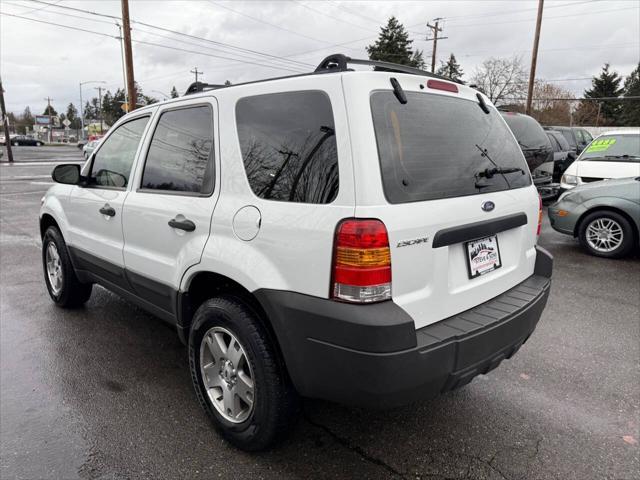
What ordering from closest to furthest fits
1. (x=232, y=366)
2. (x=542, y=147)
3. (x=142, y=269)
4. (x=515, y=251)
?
(x=232, y=366)
(x=515, y=251)
(x=142, y=269)
(x=542, y=147)

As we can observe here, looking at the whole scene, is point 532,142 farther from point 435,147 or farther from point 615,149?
point 435,147

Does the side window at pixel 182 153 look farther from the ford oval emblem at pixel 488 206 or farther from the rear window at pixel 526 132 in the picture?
the rear window at pixel 526 132

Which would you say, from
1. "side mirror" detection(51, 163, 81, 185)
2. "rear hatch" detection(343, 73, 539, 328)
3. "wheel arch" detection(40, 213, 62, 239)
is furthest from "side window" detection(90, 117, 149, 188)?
"rear hatch" detection(343, 73, 539, 328)

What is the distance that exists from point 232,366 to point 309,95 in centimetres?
143

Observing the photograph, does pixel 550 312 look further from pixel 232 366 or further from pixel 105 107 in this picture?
pixel 105 107

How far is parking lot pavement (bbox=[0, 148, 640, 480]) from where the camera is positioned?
238 centimetres

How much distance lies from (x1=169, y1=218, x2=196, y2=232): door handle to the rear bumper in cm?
69

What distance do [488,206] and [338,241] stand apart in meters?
0.94

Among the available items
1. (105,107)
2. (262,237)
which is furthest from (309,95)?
(105,107)

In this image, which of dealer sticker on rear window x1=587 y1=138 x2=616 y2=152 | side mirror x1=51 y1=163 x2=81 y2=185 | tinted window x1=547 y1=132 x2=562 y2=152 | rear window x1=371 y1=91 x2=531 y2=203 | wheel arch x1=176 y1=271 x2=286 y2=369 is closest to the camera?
rear window x1=371 y1=91 x2=531 y2=203

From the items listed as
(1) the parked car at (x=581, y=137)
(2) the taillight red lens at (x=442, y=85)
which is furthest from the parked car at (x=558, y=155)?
(2) the taillight red lens at (x=442, y=85)

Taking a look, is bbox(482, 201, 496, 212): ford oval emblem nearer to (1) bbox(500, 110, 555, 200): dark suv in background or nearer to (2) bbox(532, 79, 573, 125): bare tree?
(1) bbox(500, 110, 555, 200): dark suv in background

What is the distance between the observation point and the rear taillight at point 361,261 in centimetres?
192

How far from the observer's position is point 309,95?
2168mm
